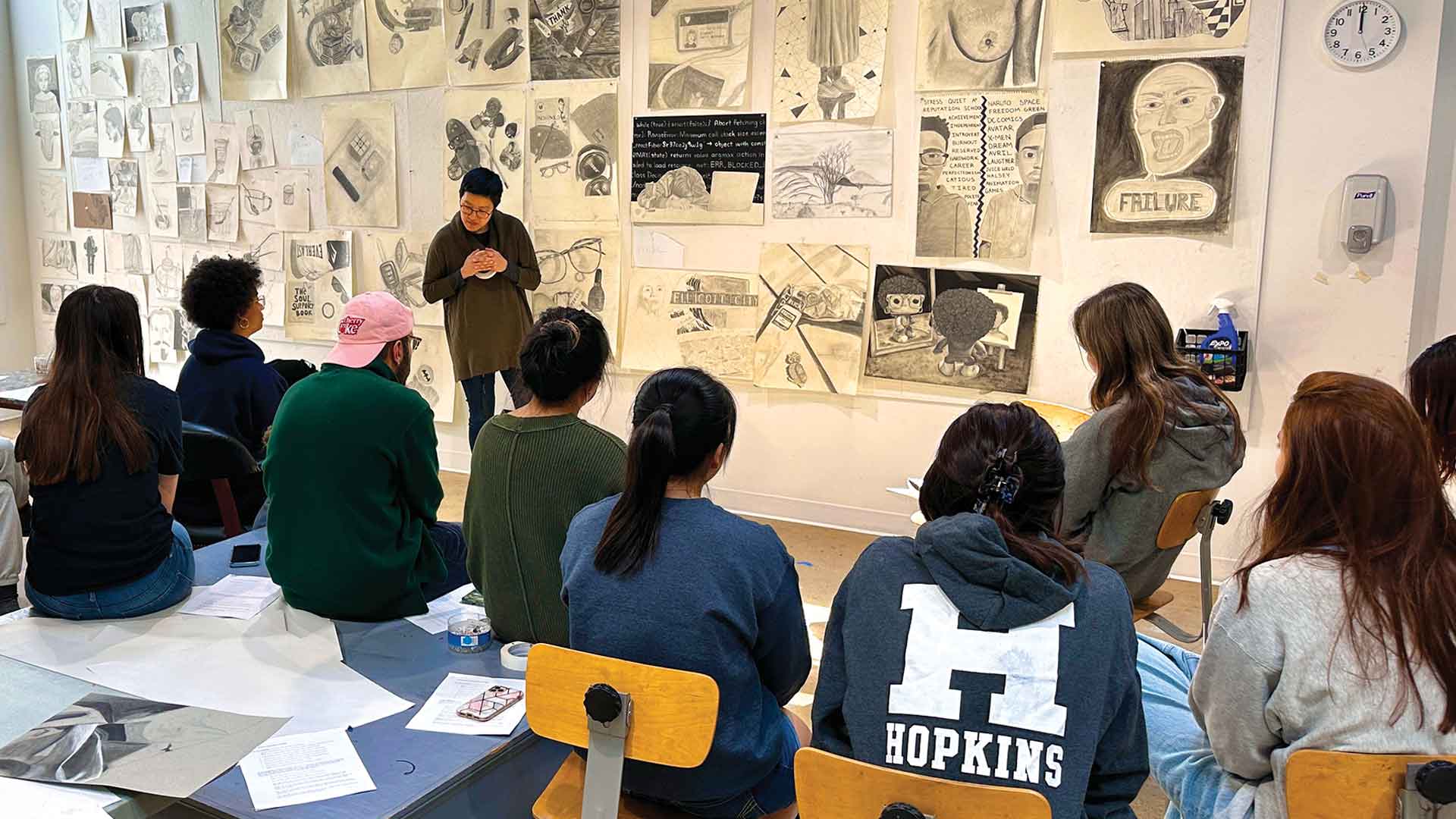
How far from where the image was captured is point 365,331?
2691 mm

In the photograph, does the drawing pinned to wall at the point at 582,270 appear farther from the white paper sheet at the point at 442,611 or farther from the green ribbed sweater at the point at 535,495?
the green ribbed sweater at the point at 535,495

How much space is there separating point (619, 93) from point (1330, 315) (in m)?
3.22

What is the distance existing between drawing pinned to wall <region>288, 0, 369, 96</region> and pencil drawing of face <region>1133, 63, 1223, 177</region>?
13.3 feet

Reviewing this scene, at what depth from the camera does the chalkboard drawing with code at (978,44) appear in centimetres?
429

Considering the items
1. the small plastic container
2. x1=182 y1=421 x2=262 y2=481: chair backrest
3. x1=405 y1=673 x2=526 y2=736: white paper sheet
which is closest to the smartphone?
x1=182 y1=421 x2=262 y2=481: chair backrest

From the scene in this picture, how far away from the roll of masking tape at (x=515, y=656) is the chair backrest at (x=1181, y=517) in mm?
1586

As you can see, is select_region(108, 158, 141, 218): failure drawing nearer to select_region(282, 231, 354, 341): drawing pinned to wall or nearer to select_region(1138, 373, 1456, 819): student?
select_region(282, 231, 354, 341): drawing pinned to wall

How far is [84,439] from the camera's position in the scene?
2.60 metres

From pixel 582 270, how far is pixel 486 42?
4.23 ft

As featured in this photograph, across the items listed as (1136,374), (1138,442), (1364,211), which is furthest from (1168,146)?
(1138,442)

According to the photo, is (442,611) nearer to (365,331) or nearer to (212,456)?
(365,331)

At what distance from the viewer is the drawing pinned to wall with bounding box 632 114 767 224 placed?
4.91m

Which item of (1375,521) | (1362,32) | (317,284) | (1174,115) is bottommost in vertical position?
(1375,521)

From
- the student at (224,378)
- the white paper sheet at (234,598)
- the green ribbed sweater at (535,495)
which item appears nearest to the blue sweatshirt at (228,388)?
the student at (224,378)
